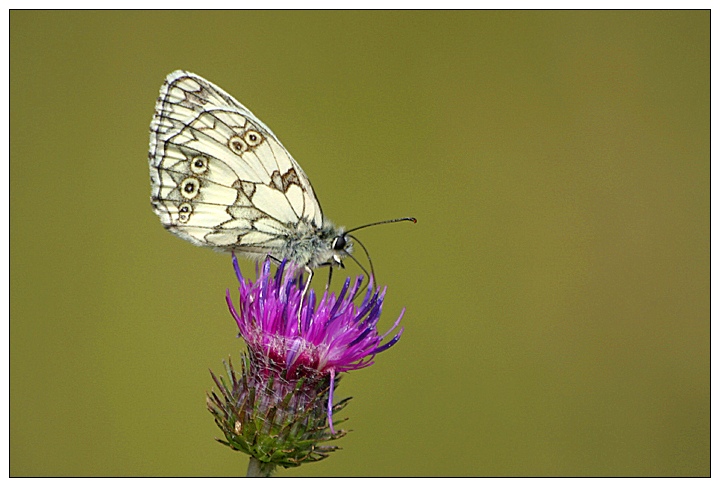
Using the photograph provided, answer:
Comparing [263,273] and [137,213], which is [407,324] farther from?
[263,273]

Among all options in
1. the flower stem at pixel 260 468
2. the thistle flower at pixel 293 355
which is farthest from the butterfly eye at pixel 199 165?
the flower stem at pixel 260 468

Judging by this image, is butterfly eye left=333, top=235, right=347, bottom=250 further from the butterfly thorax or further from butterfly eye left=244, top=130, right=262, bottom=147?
butterfly eye left=244, top=130, right=262, bottom=147

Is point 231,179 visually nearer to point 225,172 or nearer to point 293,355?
point 225,172

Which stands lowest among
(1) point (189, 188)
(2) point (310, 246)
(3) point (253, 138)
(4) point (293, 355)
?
(4) point (293, 355)

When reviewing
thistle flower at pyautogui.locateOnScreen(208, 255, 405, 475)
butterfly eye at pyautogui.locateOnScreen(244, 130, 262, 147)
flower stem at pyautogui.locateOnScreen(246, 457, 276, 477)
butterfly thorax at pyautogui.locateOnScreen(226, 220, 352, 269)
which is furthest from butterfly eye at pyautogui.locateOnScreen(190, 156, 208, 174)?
flower stem at pyautogui.locateOnScreen(246, 457, 276, 477)

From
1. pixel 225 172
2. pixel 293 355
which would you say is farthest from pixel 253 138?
pixel 293 355

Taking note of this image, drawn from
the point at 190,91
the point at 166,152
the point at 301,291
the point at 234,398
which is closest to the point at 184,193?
the point at 166,152
